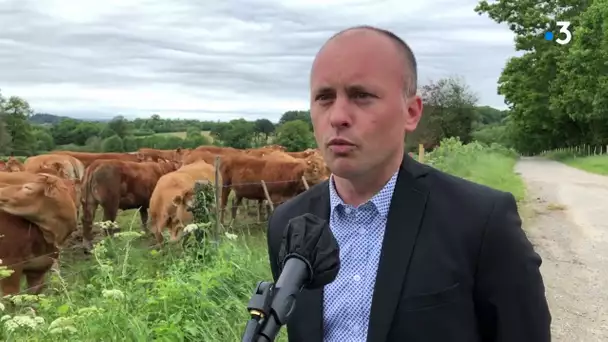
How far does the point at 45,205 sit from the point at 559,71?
41.4 m

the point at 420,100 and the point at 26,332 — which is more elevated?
the point at 420,100

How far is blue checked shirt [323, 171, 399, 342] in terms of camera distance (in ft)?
5.24

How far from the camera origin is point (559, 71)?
4397cm

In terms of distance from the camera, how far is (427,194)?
65.7 inches

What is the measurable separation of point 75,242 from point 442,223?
517 inches

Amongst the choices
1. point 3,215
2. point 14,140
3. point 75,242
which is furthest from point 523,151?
point 3,215

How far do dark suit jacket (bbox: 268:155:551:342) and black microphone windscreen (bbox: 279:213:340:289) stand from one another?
322 mm

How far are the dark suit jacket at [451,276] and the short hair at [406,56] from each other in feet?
0.75

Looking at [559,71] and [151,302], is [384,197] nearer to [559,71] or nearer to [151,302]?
[151,302]

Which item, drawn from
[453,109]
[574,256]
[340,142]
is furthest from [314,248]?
[453,109]

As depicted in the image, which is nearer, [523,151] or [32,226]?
[32,226]

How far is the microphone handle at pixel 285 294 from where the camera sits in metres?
Result: 1.09

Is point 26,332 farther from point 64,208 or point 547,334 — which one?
point 64,208

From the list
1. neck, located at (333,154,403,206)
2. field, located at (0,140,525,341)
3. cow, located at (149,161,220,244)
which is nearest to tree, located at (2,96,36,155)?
cow, located at (149,161,220,244)
